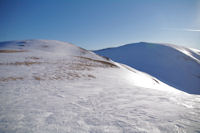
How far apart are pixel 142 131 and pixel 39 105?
12.1ft

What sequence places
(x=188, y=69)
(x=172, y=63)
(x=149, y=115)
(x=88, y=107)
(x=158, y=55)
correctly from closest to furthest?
(x=149, y=115) → (x=88, y=107) → (x=188, y=69) → (x=172, y=63) → (x=158, y=55)

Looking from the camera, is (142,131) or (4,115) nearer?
(142,131)

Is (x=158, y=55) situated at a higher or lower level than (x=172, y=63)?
higher

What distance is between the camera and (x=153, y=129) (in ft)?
8.20

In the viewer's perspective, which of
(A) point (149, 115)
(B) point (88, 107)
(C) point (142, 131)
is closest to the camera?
(C) point (142, 131)

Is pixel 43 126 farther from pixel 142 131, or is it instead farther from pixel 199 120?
pixel 199 120

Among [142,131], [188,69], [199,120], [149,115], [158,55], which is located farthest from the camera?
[158,55]

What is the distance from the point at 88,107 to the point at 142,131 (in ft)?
6.48

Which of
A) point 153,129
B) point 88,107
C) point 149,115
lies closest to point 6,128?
point 88,107

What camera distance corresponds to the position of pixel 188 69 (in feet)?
138

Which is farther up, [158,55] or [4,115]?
[158,55]

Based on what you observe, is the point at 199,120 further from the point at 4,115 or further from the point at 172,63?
the point at 172,63

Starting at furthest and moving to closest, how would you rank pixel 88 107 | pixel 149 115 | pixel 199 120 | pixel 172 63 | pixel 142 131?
pixel 172 63, pixel 88 107, pixel 149 115, pixel 199 120, pixel 142 131

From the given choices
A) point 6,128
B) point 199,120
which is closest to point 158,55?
point 199,120
